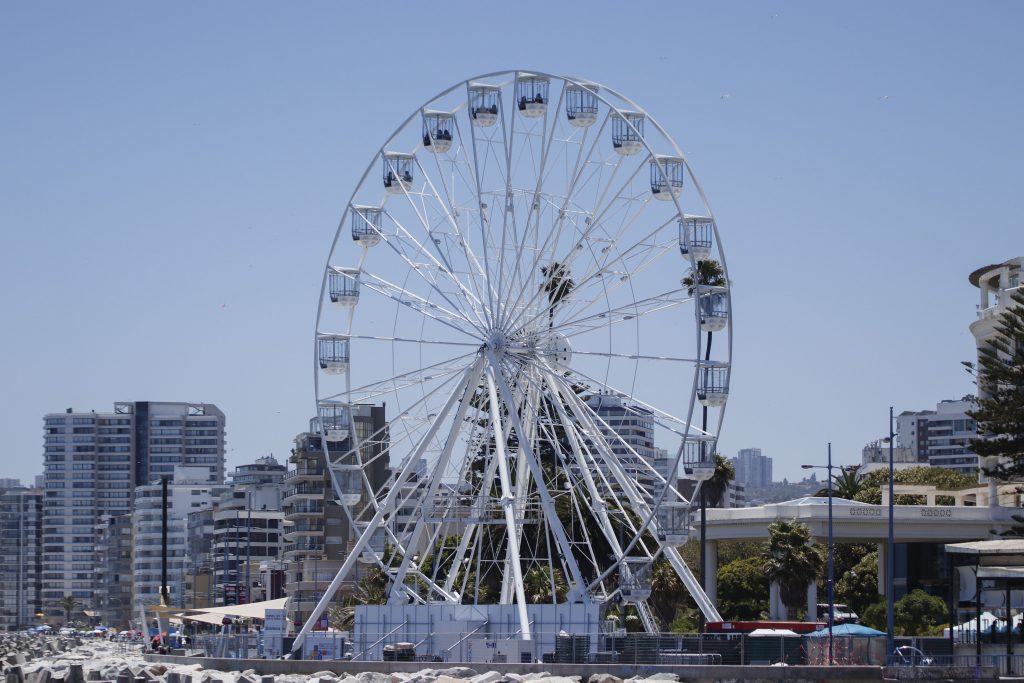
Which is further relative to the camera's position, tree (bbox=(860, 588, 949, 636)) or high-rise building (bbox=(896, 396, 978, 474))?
high-rise building (bbox=(896, 396, 978, 474))

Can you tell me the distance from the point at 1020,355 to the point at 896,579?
19638 millimetres

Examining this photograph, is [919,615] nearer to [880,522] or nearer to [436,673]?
[880,522]

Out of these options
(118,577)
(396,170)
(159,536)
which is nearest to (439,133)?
(396,170)

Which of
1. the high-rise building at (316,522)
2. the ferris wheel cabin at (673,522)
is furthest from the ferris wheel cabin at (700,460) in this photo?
the high-rise building at (316,522)

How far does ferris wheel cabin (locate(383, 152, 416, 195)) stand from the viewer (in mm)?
52375

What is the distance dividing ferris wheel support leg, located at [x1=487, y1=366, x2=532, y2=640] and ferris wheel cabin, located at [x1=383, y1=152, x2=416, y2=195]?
705 centimetres

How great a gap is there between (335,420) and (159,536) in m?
129

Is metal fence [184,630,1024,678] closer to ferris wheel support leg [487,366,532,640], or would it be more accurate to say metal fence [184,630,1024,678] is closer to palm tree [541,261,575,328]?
ferris wheel support leg [487,366,532,640]

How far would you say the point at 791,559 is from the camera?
6406 cm

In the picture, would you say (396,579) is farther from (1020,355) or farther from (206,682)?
(1020,355)

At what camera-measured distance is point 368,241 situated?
5272 centimetres

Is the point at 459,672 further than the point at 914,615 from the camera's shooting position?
No

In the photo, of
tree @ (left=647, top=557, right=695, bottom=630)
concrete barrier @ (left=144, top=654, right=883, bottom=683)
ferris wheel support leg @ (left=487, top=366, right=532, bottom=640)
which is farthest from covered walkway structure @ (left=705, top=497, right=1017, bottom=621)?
concrete barrier @ (left=144, top=654, right=883, bottom=683)

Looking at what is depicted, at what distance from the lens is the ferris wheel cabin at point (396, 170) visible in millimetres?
52375
